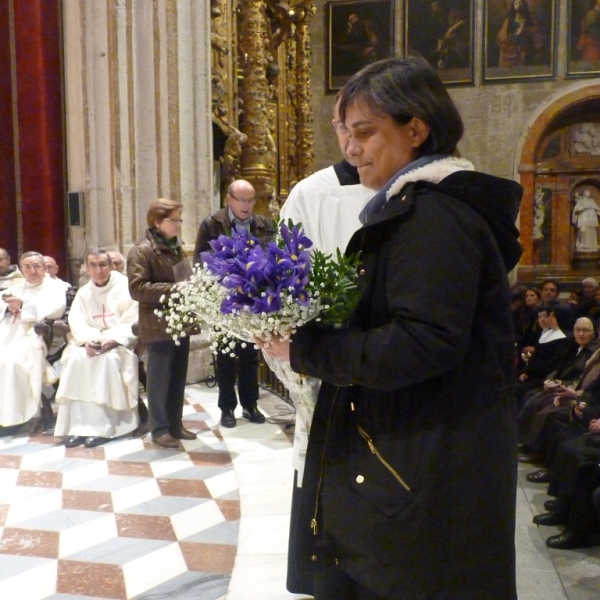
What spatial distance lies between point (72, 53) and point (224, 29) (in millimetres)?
2212

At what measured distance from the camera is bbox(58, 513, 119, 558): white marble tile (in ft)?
11.1

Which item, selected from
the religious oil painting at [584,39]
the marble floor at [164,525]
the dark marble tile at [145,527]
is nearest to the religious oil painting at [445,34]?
the religious oil painting at [584,39]

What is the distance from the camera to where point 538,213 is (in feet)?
50.9

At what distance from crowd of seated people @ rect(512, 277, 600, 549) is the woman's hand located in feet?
4.22

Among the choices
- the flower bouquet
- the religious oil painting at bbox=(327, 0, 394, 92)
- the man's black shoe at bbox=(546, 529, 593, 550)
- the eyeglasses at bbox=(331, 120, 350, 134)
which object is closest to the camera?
the flower bouquet

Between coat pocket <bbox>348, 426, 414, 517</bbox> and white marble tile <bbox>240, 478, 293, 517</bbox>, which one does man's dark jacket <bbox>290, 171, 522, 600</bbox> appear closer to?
coat pocket <bbox>348, 426, 414, 517</bbox>

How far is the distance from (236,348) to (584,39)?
1251 cm

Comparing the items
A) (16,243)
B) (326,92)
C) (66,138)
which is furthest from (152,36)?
(326,92)

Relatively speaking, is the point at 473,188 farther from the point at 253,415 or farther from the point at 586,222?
the point at 586,222

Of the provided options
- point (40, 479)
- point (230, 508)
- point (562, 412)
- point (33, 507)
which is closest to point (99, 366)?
point (40, 479)

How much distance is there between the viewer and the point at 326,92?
1554 centimetres

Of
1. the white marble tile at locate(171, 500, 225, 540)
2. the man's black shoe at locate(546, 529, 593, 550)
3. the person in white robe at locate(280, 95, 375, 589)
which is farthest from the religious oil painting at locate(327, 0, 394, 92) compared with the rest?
the person in white robe at locate(280, 95, 375, 589)

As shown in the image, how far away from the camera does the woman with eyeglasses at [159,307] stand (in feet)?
16.1

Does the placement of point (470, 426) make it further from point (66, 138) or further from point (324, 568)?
point (66, 138)
